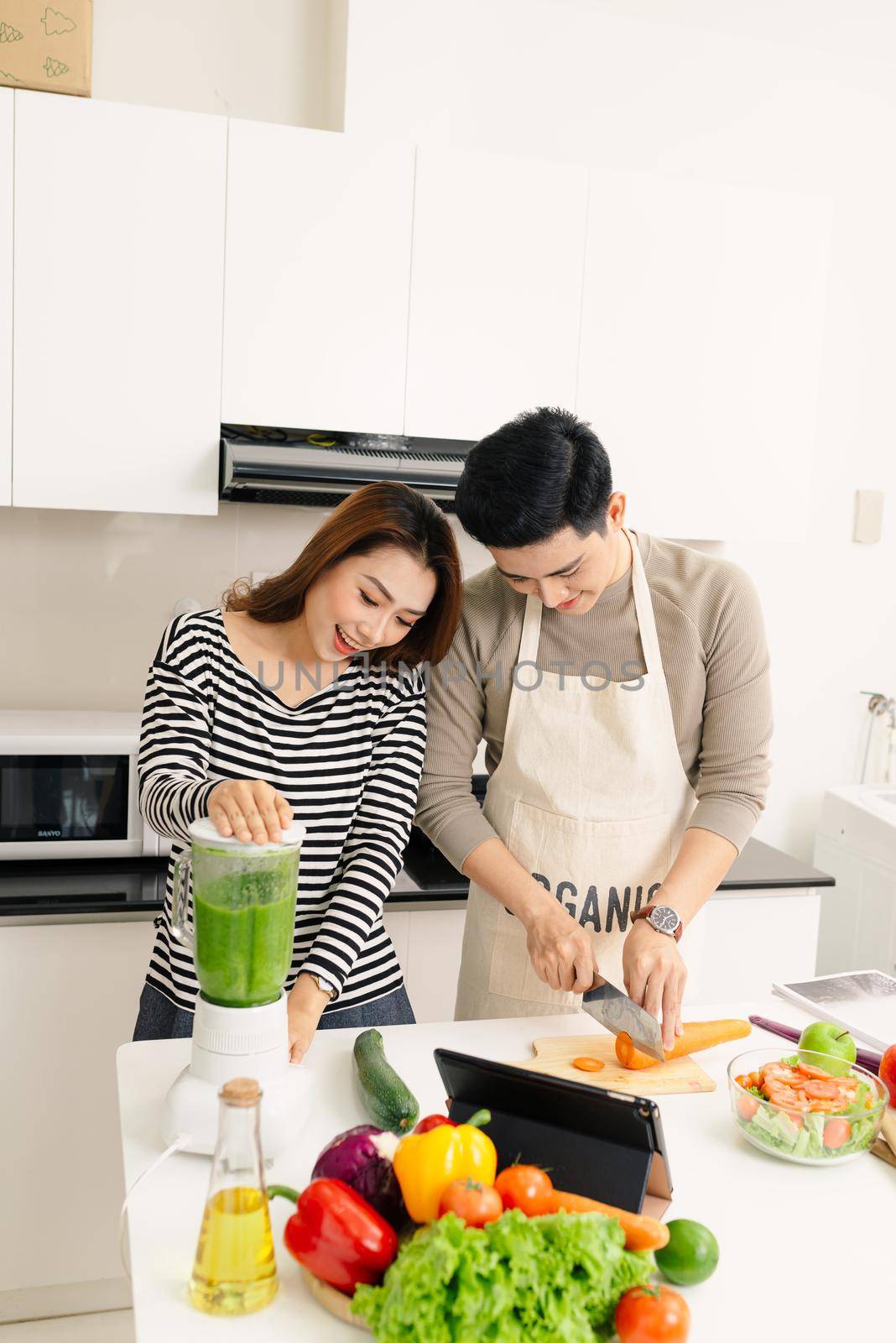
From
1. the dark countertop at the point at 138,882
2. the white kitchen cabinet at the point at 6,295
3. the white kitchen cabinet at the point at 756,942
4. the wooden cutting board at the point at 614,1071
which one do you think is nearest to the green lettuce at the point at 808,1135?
the wooden cutting board at the point at 614,1071

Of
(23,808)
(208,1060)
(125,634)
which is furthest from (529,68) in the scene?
(208,1060)

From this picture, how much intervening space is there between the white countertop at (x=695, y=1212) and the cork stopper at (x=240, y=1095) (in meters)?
0.19

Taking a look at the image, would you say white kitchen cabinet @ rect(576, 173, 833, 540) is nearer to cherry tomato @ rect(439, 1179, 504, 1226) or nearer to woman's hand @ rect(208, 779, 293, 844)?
woman's hand @ rect(208, 779, 293, 844)

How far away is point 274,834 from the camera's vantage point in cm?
109

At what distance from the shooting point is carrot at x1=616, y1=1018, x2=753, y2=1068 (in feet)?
4.28

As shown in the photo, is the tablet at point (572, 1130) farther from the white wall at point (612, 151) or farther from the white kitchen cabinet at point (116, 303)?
the white wall at point (612, 151)

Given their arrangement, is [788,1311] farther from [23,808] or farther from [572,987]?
[23,808]

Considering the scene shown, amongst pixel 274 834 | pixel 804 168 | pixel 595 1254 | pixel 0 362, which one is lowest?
pixel 595 1254

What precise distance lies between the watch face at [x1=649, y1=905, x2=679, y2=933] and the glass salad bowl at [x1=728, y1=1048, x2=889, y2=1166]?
22 centimetres

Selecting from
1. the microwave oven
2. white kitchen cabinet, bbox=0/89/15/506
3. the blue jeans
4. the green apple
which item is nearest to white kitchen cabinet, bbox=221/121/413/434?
white kitchen cabinet, bbox=0/89/15/506

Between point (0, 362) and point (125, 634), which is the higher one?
point (0, 362)

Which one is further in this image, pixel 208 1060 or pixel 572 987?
pixel 572 987

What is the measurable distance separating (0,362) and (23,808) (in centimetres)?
83

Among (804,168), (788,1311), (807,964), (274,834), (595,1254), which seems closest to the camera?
(595,1254)
